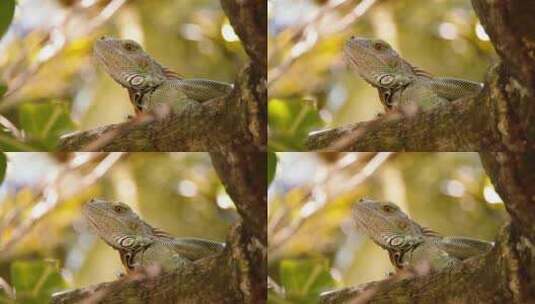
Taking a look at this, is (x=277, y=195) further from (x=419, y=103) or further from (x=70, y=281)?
(x=70, y=281)

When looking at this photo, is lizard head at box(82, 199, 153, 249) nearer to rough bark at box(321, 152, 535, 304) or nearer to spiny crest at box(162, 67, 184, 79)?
spiny crest at box(162, 67, 184, 79)

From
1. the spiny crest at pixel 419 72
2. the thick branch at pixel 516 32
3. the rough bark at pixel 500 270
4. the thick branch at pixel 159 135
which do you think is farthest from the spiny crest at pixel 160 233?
the thick branch at pixel 516 32

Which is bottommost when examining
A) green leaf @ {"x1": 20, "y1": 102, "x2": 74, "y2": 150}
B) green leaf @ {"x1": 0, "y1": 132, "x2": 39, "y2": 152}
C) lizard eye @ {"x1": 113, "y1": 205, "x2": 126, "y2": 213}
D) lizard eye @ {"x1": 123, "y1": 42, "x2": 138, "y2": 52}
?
lizard eye @ {"x1": 113, "y1": 205, "x2": 126, "y2": 213}

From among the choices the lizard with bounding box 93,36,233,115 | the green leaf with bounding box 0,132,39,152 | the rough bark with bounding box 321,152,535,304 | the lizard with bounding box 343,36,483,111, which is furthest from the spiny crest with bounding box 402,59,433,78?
the green leaf with bounding box 0,132,39,152

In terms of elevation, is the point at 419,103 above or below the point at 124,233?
above

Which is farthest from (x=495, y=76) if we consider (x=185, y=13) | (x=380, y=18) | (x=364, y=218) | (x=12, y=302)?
(x=12, y=302)

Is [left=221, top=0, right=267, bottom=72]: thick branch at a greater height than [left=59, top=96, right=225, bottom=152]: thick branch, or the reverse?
[left=221, top=0, right=267, bottom=72]: thick branch

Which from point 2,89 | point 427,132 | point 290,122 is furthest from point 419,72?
point 2,89
